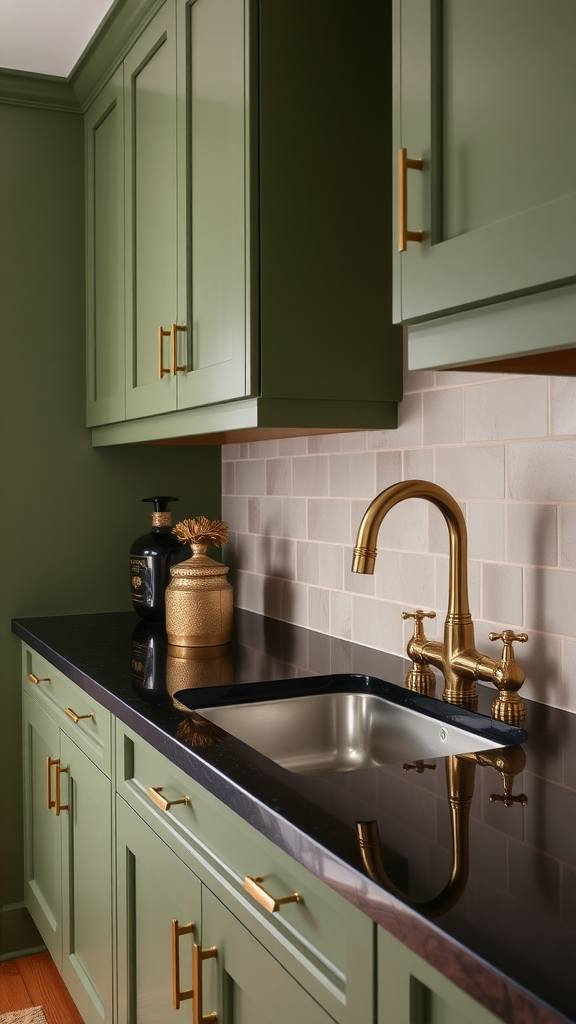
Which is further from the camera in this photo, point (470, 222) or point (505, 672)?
A: point (505, 672)

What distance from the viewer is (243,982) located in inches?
45.5

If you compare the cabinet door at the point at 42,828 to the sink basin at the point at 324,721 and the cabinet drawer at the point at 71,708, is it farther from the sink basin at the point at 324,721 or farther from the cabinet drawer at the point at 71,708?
the sink basin at the point at 324,721

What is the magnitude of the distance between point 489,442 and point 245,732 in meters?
0.67

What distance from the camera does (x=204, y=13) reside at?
183 cm

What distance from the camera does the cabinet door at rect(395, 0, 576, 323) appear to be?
0.91 metres

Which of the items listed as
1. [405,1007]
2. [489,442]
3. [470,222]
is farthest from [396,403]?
[405,1007]

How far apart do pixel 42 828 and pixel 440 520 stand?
4.68 feet

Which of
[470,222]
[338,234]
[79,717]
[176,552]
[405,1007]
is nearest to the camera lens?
[405,1007]

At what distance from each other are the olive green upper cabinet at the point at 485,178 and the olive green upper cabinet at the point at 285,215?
1.81ft

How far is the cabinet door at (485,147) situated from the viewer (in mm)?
913

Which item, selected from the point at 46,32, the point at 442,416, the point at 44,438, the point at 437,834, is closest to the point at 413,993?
the point at 437,834

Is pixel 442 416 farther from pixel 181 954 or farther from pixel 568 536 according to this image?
pixel 181 954

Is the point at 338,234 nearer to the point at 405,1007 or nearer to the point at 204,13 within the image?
the point at 204,13

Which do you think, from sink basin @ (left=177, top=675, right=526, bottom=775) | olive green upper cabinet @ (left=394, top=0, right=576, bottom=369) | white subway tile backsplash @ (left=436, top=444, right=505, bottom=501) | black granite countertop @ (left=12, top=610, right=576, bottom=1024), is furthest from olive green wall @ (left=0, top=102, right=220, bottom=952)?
olive green upper cabinet @ (left=394, top=0, right=576, bottom=369)
